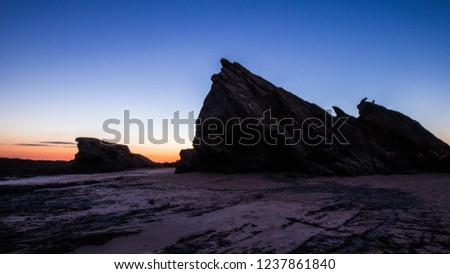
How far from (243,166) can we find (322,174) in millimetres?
4856

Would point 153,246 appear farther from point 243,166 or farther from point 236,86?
point 236,86

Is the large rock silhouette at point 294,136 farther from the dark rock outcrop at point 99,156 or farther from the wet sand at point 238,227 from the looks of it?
the dark rock outcrop at point 99,156

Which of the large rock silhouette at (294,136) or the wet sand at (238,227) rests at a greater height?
the large rock silhouette at (294,136)

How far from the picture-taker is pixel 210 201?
350 inches

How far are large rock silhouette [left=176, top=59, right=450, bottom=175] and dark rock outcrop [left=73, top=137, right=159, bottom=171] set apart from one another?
17.4 m

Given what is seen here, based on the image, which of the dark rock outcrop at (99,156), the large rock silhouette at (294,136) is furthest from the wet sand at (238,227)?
the dark rock outcrop at (99,156)

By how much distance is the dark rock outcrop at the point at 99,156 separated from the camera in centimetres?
3259

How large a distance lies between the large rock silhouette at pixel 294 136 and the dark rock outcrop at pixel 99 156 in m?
17.4

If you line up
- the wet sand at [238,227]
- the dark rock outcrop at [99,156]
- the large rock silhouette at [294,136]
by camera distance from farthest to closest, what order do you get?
1. the dark rock outcrop at [99,156]
2. the large rock silhouette at [294,136]
3. the wet sand at [238,227]

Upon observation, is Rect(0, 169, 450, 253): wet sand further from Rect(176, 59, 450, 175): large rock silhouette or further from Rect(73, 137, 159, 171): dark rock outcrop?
Rect(73, 137, 159, 171): dark rock outcrop

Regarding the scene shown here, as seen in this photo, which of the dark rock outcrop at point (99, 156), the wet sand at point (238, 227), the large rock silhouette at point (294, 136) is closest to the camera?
the wet sand at point (238, 227)

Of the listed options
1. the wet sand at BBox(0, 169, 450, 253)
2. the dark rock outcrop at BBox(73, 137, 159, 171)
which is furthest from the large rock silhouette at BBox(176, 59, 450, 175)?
the dark rock outcrop at BBox(73, 137, 159, 171)

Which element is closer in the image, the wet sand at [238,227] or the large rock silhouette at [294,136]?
the wet sand at [238,227]
